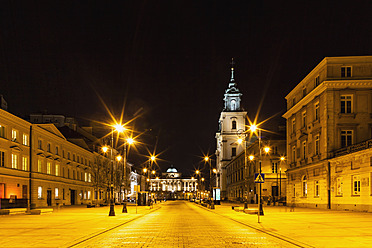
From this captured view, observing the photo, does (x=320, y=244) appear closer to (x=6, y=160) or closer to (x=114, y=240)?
(x=114, y=240)

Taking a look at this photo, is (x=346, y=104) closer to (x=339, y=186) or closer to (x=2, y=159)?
(x=339, y=186)

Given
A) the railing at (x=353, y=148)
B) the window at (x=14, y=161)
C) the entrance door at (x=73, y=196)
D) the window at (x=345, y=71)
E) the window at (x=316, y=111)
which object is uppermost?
the window at (x=345, y=71)

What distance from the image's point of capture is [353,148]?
39000 millimetres

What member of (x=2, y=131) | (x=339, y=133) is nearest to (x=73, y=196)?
(x=2, y=131)

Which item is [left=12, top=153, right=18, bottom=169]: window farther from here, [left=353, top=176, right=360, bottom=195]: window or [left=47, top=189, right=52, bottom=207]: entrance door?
[left=353, top=176, right=360, bottom=195]: window

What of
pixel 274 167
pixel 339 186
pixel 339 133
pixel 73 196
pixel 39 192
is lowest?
pixel 73 196

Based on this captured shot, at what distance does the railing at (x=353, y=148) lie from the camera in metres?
36.4

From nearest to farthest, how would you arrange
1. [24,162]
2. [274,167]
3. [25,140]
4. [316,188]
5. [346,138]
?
[346,138] < [316,188] < [24,162] < [25,140] < [274,167]

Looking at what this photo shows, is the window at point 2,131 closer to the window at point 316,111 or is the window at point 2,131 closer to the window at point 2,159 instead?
the window at point 2,159

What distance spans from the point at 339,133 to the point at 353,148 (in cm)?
493

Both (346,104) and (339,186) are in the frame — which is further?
(346,104)

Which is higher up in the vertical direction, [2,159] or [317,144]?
[317,144]

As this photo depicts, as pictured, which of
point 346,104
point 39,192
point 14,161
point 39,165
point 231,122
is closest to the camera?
point 346,104

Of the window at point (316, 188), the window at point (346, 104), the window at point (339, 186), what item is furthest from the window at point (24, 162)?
the window at point (346, 104)
